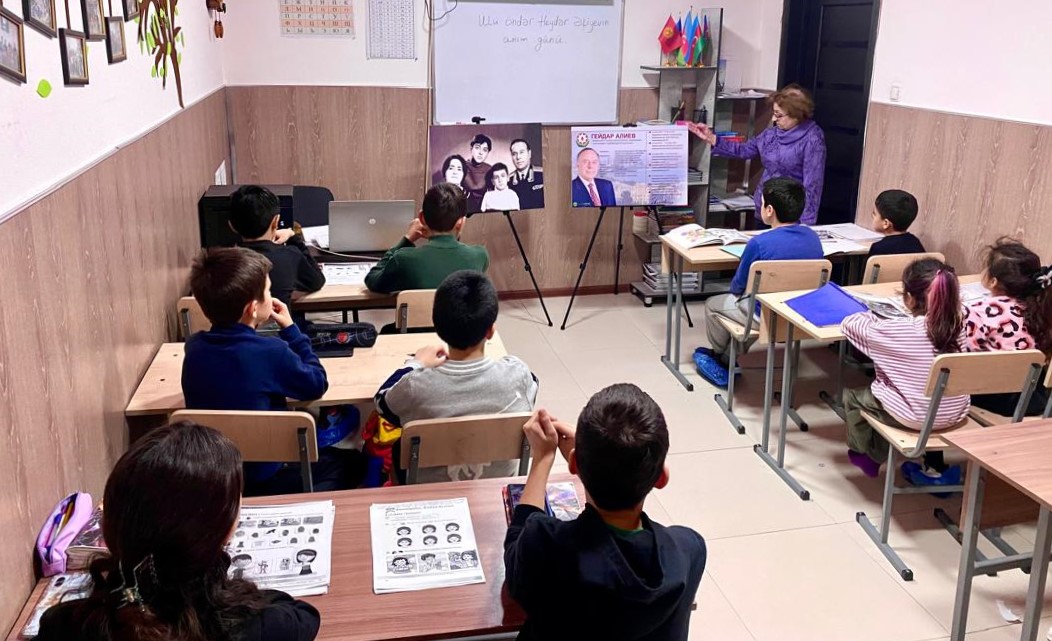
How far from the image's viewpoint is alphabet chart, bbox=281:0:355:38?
5.34 meters

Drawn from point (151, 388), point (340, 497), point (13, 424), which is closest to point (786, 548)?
point (340, 497)

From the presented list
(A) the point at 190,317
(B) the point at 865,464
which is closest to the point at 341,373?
(A) the point at 190,317

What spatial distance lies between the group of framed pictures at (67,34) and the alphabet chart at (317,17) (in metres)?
2.38

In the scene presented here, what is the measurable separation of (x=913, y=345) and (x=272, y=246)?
8.32 feet

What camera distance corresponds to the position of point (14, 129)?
Answer: 185cm

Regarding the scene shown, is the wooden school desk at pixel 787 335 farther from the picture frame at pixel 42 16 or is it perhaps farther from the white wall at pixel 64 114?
the picture frame at pixel 42 16

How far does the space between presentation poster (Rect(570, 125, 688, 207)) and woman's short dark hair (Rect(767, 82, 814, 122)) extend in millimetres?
625

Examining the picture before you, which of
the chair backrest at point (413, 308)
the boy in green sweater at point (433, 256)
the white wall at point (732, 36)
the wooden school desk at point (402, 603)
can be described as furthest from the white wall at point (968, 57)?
the wooden school desk at point (402, 603)

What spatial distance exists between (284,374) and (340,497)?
0.59m

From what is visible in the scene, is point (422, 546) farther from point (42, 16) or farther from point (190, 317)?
point (190, 317)

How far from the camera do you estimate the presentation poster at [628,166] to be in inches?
219

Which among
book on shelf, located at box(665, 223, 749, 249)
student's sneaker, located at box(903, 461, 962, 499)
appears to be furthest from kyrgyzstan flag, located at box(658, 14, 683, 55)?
student's sneaker, located at box(903, 461, 962, 499)

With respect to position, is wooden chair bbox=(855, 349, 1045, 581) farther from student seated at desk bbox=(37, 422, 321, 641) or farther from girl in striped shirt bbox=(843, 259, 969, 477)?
student seated at desk bbox=(37, 422, 321, 641)

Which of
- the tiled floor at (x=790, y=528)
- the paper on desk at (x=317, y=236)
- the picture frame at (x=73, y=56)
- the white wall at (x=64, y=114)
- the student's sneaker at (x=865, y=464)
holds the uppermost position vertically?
the picture frame at (x=73, y=56)
